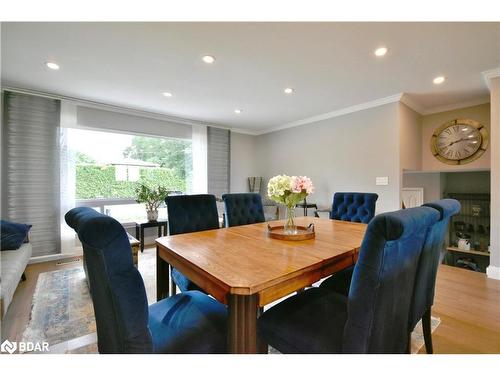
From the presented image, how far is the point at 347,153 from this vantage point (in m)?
3.87

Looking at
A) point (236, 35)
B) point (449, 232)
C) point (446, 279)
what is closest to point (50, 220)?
point (236, 35)

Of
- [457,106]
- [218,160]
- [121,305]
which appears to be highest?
[457,106]

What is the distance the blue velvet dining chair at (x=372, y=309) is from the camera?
0.78 meters

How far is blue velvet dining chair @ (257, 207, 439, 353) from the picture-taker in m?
0.78

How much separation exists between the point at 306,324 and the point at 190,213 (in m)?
1.31

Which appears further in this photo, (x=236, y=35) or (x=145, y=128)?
(x=145, y=128)

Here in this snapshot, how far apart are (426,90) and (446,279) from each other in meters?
2.40

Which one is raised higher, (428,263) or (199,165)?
(199,165)

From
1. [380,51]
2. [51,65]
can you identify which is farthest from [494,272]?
[51,65]

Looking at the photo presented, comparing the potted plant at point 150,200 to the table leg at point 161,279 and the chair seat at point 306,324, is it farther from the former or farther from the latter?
the chair seat at point 306,324

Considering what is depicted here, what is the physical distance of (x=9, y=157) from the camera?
2996mm

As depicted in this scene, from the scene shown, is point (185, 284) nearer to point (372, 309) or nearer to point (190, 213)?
point (190, 213)

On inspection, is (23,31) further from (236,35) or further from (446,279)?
(446,279)
